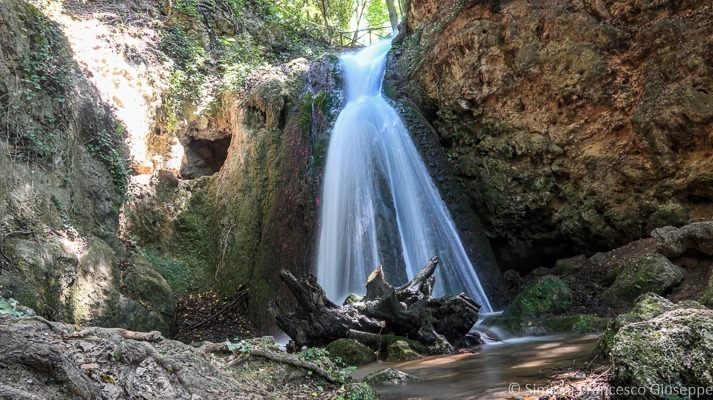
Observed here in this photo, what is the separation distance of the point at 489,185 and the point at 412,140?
196 cm

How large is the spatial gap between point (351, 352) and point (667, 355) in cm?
355

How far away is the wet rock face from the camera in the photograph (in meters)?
7.68

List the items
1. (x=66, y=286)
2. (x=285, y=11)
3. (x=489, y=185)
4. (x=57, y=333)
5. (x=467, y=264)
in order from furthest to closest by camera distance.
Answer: (x=285, y=11)
(x=489, y=185)
(x=467, y=264)
(x=66, y=286)
(x=57, y=333)

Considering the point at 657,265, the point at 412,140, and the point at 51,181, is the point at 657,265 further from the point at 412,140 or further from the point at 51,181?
the point at 51,181

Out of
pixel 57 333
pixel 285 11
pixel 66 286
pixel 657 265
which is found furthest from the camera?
pixel 285 11

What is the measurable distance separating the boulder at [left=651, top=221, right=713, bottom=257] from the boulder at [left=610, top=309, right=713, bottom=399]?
4.68m

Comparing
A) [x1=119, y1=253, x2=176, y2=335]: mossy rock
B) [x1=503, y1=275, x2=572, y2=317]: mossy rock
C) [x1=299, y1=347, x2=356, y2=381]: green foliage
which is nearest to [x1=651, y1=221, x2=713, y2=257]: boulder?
[x1=503, y1=275, x2=572, y2=317]: mossy rock

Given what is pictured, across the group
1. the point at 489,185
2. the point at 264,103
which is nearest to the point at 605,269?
the point at 489,185

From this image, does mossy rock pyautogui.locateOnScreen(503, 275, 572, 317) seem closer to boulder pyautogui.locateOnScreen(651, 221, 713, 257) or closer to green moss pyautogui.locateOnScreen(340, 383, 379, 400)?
boulder pyautogui.locateOnScreen(651, 221, 713, 257)

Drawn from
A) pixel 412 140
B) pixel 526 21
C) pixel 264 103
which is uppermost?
pixel 526 21

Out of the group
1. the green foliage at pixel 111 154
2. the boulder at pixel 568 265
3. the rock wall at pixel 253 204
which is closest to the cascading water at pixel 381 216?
the rock wall at pixel 253 204

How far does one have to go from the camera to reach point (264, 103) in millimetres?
11602

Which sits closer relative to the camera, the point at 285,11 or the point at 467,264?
the point at 467,264

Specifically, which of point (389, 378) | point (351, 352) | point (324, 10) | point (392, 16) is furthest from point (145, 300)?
point (392, 16)
